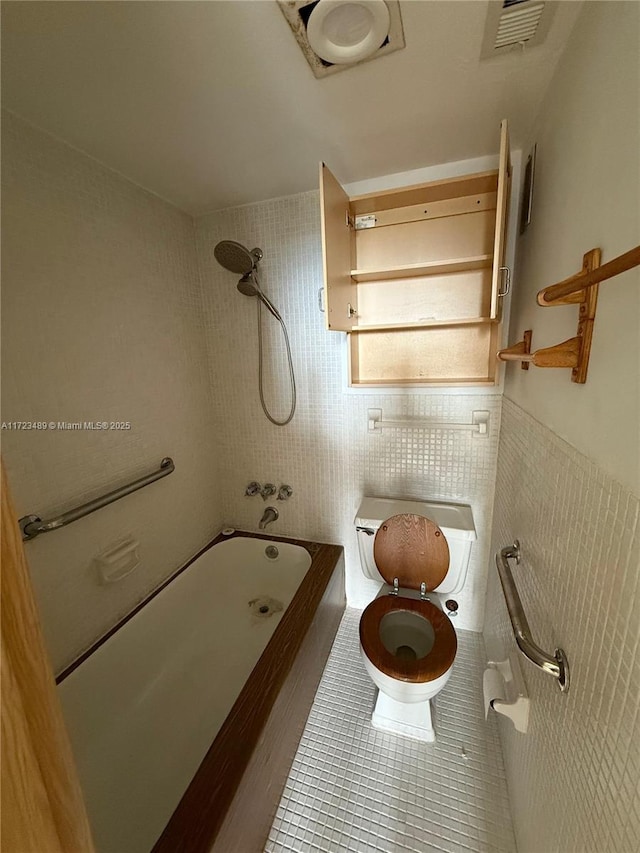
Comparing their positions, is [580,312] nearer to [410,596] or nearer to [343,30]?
[343,30]

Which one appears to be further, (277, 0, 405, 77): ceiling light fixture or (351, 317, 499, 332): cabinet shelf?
(351, 317, 499, 332): cabinet shelf

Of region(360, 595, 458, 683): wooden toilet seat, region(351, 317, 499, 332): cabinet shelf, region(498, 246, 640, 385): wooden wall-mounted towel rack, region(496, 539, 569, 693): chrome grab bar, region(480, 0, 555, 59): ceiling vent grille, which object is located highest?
region(480, 0, 555, 59): ceiling vent grille

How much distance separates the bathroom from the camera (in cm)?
62

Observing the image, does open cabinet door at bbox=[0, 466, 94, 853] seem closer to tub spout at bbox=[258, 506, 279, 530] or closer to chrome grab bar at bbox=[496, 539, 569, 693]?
chrome grab bar at bbox=[496, 539, 569, 693]

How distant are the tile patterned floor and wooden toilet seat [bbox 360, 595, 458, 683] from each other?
0.37 meters

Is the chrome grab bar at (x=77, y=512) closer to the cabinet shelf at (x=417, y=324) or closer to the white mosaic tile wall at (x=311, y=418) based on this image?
the white mosaic tile wall at (x=311, y=418)

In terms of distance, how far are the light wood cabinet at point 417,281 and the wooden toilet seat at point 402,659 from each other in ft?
3.29

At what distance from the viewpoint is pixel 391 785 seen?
113 centimetres

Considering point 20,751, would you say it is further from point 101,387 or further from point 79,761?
point 79,761

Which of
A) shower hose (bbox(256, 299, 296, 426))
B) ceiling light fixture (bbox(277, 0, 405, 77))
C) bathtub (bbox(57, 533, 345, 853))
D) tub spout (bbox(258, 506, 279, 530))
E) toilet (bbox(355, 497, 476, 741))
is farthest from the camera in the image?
tub spout (bbox(258, 506, 279, 530))

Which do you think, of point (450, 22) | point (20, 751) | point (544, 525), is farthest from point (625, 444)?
point (450, 22)

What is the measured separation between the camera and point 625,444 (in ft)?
1.73

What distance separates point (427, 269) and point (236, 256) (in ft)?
2.90

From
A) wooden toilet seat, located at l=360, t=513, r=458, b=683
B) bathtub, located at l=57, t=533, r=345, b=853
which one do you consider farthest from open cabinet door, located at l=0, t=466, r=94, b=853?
wooden toilet seat, located at l=360, t=513, r=458, b=683
